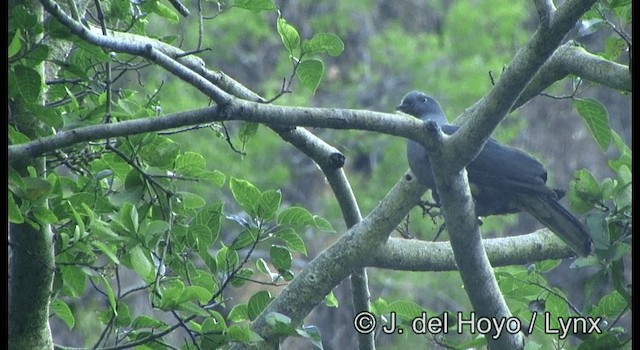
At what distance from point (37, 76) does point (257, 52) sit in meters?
11.8

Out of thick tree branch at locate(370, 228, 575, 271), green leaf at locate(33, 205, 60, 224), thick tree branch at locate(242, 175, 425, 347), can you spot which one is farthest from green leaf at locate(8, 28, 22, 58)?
thick tree branch at locate(370, 228, 575, 271)

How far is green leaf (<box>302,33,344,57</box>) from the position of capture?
321 cm


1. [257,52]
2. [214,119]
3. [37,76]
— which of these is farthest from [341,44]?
[257,52]

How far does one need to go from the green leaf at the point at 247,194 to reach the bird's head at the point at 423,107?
185cm

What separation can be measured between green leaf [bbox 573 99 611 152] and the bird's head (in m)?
1.67

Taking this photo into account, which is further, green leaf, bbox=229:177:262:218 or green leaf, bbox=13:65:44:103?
green leaf, bbox=229:177:262:218

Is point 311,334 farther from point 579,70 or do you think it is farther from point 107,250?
point 579,70

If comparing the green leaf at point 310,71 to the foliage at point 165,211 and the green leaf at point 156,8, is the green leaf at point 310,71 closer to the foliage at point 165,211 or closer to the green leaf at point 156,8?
the foliage at point 165,211

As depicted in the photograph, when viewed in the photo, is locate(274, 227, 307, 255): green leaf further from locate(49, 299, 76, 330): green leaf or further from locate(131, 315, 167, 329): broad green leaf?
locate(49, 299, 76, 330): green leaf

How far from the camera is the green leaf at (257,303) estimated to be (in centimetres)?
353

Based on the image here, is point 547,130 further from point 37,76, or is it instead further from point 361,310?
point 37,76

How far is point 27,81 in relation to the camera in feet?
9.53

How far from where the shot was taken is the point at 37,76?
2.90 metres

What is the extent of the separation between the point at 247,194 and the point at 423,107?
196 centimetres
